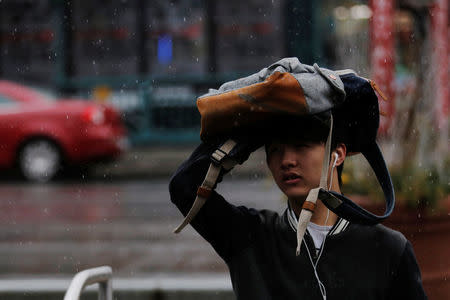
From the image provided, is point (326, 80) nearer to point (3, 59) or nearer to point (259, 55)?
point (259, 55)

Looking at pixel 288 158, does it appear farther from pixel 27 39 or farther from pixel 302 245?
pixel 27 39

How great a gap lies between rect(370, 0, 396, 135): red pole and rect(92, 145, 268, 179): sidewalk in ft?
24.5

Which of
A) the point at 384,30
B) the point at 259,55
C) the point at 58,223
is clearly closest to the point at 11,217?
the point at 58,223

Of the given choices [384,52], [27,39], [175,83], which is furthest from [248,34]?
[384,52]

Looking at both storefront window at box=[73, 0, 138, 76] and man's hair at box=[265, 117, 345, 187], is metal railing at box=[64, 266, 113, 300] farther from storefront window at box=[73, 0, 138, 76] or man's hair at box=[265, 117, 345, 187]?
storefront window at box=[73, 0, 138, 76]

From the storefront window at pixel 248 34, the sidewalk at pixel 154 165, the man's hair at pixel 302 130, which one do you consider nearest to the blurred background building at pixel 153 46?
the storefront window at pixel 248 34

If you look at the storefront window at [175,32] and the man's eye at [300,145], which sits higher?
the man's eye at [300,145]

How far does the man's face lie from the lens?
2.04 m

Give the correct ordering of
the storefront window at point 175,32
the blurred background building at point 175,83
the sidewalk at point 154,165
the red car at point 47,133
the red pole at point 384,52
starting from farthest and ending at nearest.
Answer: the storefront window at point 175,32 < the sidewalk at point 154,165 < the red car at point 47,133 < the red pole at point 384,52 < the blurred background building at point 175,83

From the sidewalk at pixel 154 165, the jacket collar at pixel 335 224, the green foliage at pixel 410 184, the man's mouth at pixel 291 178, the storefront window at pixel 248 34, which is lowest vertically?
the sidewalk at pixel 154 165

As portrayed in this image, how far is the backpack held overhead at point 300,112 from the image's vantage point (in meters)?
1.94

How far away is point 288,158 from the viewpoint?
204 cm

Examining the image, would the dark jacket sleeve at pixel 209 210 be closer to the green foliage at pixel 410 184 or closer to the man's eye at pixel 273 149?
the man's eye at pixel 273 149

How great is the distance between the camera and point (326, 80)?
6.63 ft
